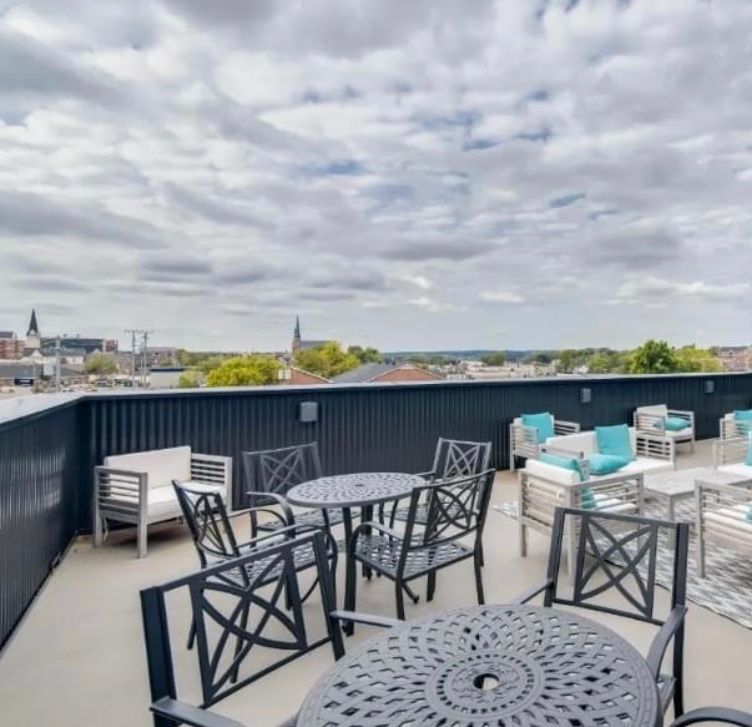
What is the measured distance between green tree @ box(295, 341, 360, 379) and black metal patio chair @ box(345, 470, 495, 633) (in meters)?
17.7

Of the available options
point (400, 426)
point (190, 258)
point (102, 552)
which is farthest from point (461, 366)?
point (190, 258)

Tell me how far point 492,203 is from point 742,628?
1661cm

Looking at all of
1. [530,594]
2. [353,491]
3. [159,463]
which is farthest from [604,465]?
[159,463]

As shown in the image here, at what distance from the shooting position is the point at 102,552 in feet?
13.0

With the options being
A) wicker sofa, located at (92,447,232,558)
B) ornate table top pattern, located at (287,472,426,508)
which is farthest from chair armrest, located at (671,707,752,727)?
wicker sofa, located at (92,447,232,558)

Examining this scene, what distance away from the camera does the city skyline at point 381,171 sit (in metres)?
6.98

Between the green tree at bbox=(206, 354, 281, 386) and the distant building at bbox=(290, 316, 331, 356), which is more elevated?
the distant building at bbox=(290, 316, 331, 356)

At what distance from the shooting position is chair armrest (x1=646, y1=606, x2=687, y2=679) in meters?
1.36

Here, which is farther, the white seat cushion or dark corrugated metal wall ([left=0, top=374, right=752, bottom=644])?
the white seat cushion

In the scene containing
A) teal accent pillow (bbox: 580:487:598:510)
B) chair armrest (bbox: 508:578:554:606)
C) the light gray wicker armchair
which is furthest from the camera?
the light gray wicker armchair

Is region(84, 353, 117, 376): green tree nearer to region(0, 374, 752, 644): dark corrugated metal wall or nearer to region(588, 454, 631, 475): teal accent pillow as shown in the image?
region(0, 374, 752, 644): dark corrugated metal wall

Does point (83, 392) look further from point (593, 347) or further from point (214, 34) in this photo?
point (593, 347)

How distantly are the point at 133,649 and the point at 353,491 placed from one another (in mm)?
1404

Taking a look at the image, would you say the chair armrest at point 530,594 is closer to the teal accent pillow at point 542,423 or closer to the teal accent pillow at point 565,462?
the teal accent pillow at point 565,462
